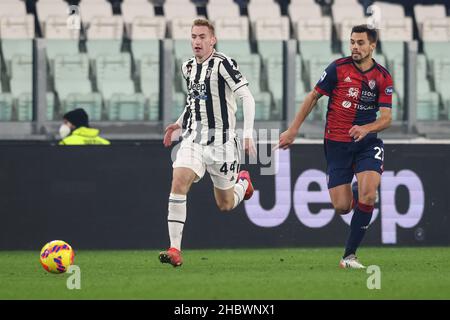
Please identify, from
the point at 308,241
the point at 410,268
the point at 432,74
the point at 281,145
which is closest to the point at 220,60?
the point at 281,145

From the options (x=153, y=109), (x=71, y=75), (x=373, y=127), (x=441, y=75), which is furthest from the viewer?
(x=441, y=75)

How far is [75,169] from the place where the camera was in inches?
516

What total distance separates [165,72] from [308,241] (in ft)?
9.78

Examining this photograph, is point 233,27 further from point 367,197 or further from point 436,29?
point 367,197

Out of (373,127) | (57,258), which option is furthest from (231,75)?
(57,258)

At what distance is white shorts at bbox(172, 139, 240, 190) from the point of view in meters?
10.6

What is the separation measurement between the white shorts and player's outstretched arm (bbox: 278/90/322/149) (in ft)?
2.00

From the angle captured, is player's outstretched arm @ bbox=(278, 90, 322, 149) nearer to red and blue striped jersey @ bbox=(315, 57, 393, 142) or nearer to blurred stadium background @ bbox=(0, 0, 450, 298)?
red and blue striped jersey @ bbox=(315, 57, 393, 142)

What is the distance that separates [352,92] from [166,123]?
14.6 feet

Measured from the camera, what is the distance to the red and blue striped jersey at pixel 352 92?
10633 millimetres

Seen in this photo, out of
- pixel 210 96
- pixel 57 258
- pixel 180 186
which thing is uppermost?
pixel 210 96

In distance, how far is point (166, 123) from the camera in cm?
1476

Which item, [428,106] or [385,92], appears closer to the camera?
[385,92]
